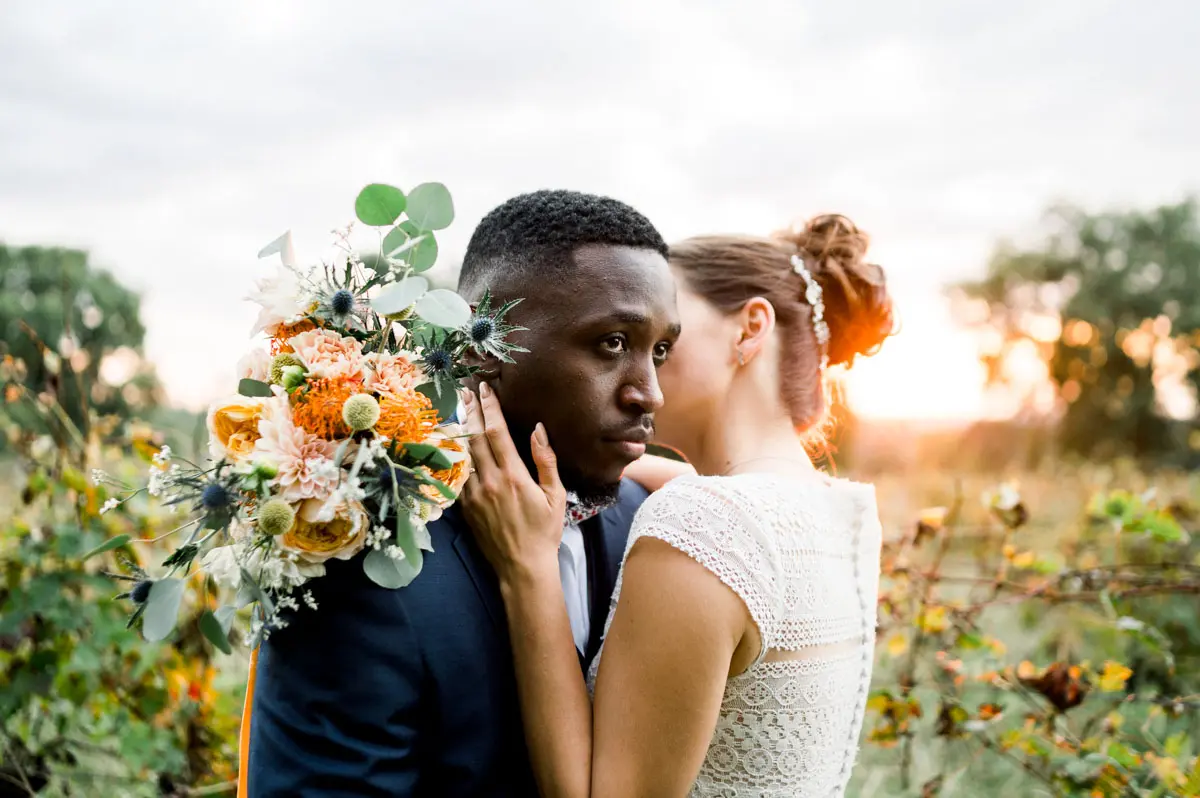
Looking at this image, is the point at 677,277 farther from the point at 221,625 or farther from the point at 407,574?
the point at 221,625

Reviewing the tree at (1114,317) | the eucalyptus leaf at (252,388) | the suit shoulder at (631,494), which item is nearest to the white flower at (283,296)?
the eucalyptus leaf at (252,388)

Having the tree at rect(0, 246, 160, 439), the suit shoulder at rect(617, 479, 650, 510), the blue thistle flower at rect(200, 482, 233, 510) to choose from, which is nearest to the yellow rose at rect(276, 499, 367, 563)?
the blue thistle flower at rect(200, 482, 233, 510)

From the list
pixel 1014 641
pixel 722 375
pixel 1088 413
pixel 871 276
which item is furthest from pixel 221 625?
pixel 1088 413

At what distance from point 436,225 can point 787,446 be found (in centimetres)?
127

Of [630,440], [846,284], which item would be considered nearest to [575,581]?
[630,440]

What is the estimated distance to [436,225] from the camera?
177 centimetres

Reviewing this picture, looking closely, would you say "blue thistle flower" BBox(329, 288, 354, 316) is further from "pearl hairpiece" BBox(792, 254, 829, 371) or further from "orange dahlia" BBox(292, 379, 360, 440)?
"pearl hairpiece" BBox(792, 254, 829, 371)

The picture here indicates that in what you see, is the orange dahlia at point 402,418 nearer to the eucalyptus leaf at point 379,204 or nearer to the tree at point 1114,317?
the eucalyptus leaf at point 379,204

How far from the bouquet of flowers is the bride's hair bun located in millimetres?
1313

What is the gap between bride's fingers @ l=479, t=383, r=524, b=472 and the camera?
1.98 metres

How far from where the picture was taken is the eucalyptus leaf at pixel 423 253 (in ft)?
5.74

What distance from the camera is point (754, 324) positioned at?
101 inches

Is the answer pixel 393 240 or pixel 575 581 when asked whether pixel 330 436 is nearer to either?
pixel 393 240

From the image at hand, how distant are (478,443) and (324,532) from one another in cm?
49
